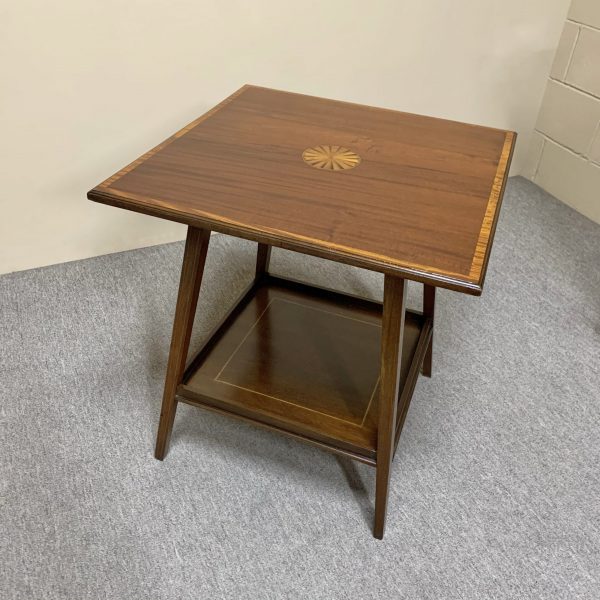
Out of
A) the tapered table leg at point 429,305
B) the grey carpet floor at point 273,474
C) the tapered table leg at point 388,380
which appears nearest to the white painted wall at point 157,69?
the grey carpet floor at point 273,474

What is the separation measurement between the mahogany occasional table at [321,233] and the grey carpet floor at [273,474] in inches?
4.3

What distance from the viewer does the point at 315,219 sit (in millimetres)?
1040

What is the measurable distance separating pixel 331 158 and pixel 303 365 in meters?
0.47

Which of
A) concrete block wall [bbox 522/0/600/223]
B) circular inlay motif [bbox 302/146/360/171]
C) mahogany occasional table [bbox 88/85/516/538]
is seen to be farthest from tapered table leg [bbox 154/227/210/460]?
concrete block wall [bbox 522/0/600/223]

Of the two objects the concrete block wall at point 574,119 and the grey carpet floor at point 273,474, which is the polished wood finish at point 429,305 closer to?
the grey carpet floor at point 273,474

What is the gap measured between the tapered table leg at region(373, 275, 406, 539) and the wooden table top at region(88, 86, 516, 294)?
10 cm

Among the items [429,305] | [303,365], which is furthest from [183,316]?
[429,305]

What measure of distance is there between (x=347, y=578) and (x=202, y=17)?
1.56 meters

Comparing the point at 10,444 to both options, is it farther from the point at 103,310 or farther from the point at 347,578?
the point at 347,578

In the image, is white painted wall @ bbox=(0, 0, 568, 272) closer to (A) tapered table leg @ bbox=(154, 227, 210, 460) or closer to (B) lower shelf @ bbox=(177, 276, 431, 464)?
(B) lower shelf @ bbox=(177, 276, 431, 464)

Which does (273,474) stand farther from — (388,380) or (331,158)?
(331,158)

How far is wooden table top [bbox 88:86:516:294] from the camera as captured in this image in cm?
98

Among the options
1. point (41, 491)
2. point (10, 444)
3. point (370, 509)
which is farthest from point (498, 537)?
point (10, 444)

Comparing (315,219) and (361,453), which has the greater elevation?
(315,219)
